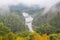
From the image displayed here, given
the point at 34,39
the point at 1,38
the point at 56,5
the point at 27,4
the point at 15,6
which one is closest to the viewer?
the point at 1,38

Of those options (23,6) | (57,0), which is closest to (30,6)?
(23,6)

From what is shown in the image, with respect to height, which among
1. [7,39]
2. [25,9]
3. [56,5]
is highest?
[25,9]

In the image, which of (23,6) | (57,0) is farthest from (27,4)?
(57,0)

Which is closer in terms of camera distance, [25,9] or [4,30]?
[4,30]

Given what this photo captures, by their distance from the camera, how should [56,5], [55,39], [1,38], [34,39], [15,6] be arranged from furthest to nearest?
1. [15,6]
2. [56,5]
3. [55,39]
4. [34,39]
5. [1,38]

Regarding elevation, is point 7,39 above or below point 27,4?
below

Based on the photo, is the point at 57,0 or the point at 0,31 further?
the point at 57,0

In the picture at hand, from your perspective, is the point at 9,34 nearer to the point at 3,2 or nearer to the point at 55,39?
the point at 55,39

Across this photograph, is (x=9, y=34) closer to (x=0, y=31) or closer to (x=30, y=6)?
(x=0, y=31)

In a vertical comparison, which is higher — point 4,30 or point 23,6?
point 23,6
